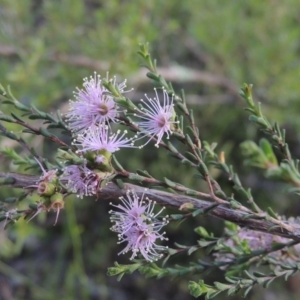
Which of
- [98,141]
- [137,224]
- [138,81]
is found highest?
[138,81]

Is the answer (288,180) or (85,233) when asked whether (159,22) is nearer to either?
(85,233)

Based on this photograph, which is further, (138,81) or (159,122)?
(138,81)

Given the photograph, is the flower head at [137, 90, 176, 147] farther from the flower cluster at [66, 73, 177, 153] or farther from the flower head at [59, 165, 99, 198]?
the flower head at [59, 165, 99, 198]

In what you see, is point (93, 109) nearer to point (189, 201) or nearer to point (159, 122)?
point (159, 122)

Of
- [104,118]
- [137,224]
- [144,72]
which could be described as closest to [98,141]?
[104,118]

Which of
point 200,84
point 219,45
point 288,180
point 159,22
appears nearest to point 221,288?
point 288,180

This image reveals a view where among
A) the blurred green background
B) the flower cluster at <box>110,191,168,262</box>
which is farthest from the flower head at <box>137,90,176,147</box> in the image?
the blurred green background
